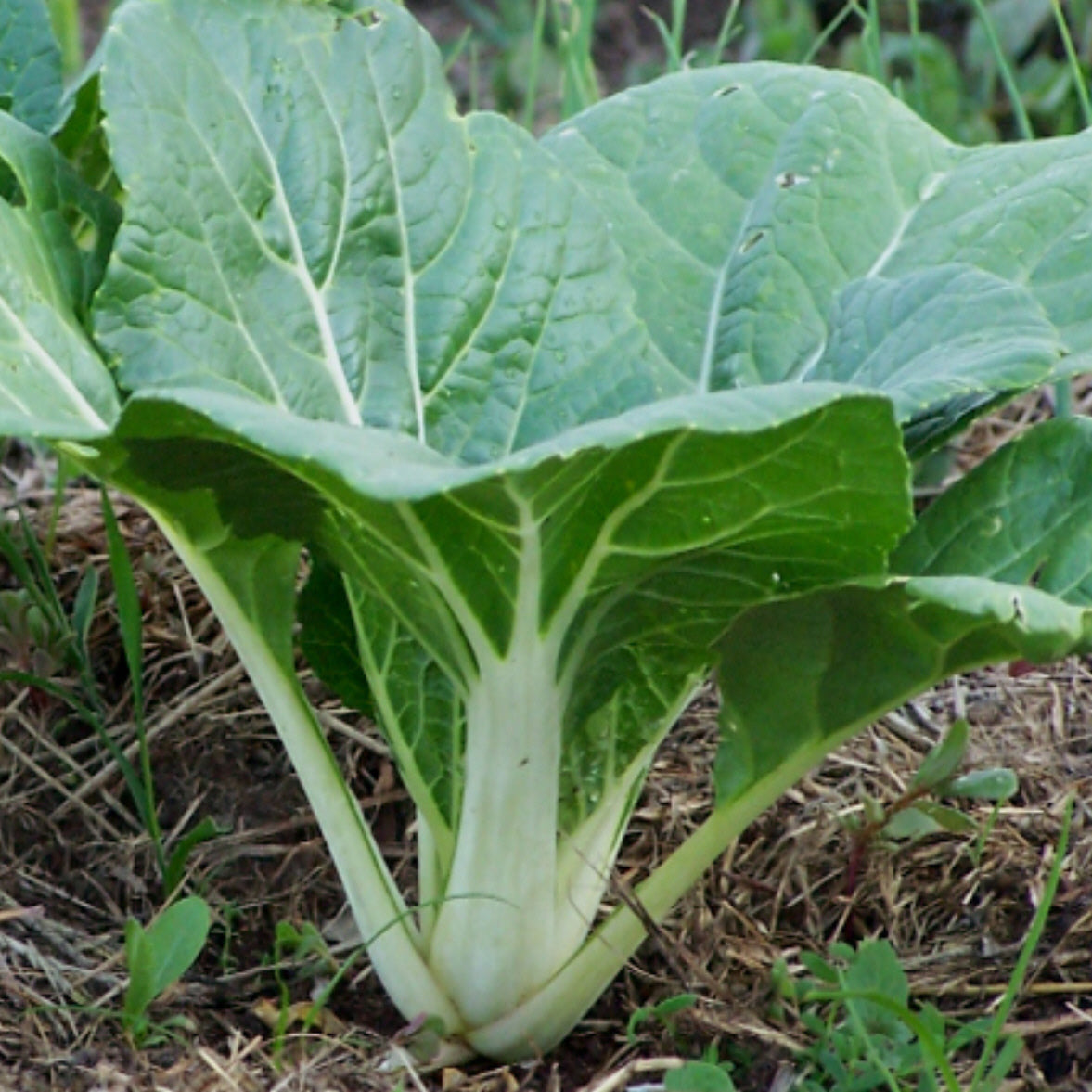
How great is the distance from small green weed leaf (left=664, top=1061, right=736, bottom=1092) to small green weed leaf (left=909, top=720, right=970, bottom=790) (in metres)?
0.37

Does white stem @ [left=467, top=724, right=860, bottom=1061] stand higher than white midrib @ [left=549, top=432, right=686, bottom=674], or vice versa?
white midrib @ [left=549, top=432, right=686, bottom=674]

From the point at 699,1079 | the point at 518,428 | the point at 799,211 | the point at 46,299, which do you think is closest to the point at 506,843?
the point at 699,1079

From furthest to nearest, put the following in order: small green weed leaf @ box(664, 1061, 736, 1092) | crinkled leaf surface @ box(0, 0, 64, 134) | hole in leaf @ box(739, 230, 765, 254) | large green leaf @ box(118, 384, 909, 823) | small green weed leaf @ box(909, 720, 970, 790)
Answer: crinkled leaf surface @ box(0, 0, 64, 134) → hole in leaf @ box(739, 230, 765, 254) → small green weed leaf @ box(909, 720, 970, 790) → small green weed leaf @ box(664, 1061, 736, 1092) → large green leaf @ box(118, 384, 909, 823)

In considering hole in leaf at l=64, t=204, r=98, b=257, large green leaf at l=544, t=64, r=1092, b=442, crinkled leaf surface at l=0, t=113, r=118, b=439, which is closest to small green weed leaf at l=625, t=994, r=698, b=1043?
large green leaf at l=544, t=64, r=1092, b=442

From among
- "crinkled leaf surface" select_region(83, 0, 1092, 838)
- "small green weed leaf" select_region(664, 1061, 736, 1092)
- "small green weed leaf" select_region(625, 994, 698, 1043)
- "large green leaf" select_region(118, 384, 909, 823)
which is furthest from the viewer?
"small green weed leaf" select_region(625, 994, 698, 1043)

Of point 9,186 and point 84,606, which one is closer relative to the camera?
point 9,186

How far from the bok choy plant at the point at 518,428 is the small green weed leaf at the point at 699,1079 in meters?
0.14

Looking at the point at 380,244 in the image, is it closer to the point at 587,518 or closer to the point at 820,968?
the point at 587,518

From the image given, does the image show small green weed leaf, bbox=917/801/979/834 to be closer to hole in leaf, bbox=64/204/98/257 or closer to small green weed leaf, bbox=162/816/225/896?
small green weed leaf, bbox=162/816/225/896

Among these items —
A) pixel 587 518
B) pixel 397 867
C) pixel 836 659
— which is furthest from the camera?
pixel 397 867

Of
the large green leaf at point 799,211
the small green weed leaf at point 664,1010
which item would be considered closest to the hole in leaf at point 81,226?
the large green leaf at point 799,211

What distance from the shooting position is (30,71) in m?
1.81

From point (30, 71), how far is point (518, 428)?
2.29ft

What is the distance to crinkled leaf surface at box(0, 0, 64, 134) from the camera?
5.93ft
